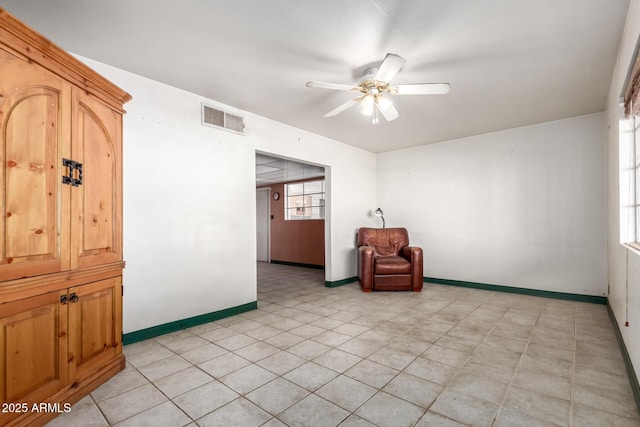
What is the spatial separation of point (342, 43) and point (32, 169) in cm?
215

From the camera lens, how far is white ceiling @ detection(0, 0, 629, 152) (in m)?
1.96

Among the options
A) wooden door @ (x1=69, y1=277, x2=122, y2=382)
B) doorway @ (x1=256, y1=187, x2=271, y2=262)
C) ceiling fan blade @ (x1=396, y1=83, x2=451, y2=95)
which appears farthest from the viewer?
doorway @ (x1=256, y1=187, x2=271, y2=262)

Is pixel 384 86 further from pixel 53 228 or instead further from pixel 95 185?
pixel 53 228

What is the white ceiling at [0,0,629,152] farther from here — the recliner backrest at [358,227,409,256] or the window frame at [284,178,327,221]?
the window frame at [284,178,327,221]

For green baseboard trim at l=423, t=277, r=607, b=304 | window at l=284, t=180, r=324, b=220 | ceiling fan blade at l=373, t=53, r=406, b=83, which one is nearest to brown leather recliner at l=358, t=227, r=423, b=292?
green baseboard trim at l=423, t=277, r=607, b=304

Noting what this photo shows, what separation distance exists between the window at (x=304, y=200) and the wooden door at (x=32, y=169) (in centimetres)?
607

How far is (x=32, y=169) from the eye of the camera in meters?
1.59

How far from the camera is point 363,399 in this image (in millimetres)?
1879

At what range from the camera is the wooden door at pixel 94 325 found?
184 centimetres

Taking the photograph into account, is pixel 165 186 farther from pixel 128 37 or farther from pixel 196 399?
pixel 196 399

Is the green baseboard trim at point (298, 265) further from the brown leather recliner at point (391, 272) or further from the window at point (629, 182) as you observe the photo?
the window at point (629, 182)

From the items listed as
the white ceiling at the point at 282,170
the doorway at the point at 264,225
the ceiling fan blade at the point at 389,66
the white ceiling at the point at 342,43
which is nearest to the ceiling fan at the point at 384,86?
the ceiling fan blade at the point at 389,66

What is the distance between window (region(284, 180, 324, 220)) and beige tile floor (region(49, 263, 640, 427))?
14.1 ft

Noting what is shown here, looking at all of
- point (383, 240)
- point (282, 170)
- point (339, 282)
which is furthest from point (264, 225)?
point (383, 240)
